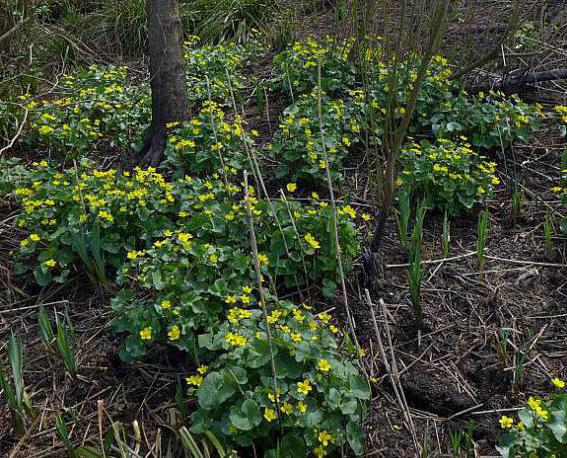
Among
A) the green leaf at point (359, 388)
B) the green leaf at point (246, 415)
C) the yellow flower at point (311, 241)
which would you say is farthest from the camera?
the yellow flower at point (311, 241)

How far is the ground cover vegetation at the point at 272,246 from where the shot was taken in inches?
77.9

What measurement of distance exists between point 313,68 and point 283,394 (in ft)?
8.46

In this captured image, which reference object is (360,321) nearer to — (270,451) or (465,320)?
(465,320)

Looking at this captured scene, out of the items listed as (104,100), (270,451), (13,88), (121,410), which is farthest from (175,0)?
(270,451)

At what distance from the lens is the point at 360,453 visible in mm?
1966

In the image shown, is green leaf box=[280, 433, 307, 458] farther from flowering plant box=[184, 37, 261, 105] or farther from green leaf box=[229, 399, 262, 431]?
flowering plant box=[184, 37, 261, 105]

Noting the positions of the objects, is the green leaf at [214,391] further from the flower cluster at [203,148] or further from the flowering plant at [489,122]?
the flowering plant at [489,122]

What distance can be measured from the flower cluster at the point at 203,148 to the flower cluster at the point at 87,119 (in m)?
0.55

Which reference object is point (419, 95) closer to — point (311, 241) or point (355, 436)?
point (311, 241)

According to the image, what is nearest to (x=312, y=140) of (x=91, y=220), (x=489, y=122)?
(x=489, y=122)

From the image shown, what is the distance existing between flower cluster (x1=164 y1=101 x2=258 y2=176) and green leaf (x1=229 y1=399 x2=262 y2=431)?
1.49 metres

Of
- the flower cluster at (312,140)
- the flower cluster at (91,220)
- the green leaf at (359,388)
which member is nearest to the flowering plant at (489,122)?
the flower cluster at (312,140)

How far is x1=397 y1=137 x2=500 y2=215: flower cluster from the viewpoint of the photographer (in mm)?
2980

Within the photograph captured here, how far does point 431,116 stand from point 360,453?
215 cm
